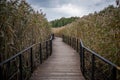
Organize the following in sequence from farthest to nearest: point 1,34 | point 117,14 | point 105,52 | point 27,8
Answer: point 27,8 → point 105,52 → point 117,14 → point 1,34

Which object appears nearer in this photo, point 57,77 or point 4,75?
point 4,75

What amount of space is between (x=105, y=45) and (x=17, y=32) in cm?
250

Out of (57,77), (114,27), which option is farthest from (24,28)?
(114,27)

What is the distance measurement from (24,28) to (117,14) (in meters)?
2.92

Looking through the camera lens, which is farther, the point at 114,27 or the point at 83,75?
the point at 83,75

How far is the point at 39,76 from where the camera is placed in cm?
730

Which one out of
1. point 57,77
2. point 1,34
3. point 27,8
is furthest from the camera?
point 27,8

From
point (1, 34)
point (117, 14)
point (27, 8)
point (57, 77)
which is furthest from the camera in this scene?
point (27, 8)

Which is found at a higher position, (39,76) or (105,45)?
(105,45)

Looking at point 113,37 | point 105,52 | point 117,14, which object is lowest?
point 105,52

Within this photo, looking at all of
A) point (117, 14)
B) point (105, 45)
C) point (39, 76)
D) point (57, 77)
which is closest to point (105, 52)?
point (105, 45)

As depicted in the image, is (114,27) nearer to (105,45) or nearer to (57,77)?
(105,45)

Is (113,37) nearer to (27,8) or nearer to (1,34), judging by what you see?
(1,34)

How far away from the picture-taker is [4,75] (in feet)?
17.6
